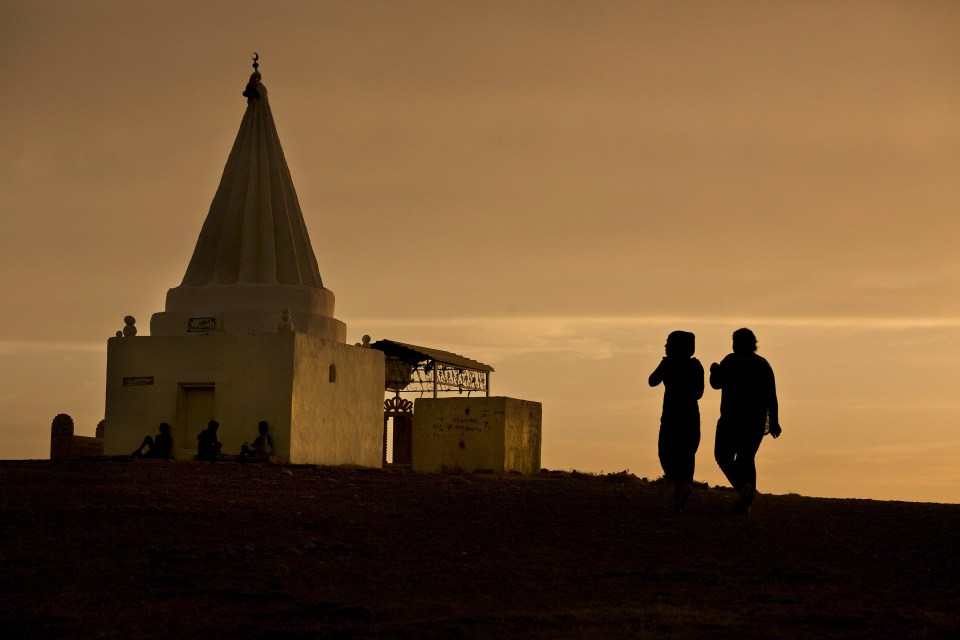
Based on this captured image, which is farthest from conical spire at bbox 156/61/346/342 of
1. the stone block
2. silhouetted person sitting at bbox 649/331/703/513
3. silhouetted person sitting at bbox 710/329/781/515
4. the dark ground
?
silhouetted person sitting at bbox 710/329/781/515

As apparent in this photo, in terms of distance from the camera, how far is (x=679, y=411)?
13.3 metres

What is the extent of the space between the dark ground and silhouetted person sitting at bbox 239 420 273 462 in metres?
7.02

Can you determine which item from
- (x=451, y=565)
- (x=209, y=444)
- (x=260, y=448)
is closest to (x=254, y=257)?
(x=260, y=448)

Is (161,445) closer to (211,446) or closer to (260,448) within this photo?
(211,446)

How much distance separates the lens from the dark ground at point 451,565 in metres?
8.02

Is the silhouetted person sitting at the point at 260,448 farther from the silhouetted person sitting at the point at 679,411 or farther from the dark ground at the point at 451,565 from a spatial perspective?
the silhouetted person sitting at the point at 679,411

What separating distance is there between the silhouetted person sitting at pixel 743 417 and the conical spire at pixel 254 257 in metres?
12.1

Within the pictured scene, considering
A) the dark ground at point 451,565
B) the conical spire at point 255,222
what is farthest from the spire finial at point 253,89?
the dark ground at point 451,565

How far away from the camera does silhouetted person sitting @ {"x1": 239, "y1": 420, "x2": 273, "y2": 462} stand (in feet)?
72.1

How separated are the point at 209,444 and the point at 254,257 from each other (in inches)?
206

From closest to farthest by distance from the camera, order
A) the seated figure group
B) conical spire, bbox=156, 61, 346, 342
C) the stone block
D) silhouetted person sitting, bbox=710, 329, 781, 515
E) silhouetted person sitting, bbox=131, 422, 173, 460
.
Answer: silhouetted person sitting, bbox=710, 329, 781, 515
the seated figure group
silhouetted person sitting, bbox=131, 422, 173, 460
the stone block
conical spire, bbox=156, 61, 346, 342

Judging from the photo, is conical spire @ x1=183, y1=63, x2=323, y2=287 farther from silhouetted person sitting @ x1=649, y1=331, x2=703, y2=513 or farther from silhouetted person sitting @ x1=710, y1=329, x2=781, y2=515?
silhouetted person sitting @ x1=710, y1=329, x2=781, y2=515

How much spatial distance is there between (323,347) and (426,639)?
1732 cm

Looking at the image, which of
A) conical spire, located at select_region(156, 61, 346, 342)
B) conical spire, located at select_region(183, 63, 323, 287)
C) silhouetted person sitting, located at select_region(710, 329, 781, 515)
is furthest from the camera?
conical spire, located at select_region(183, 63, 323, 287)
